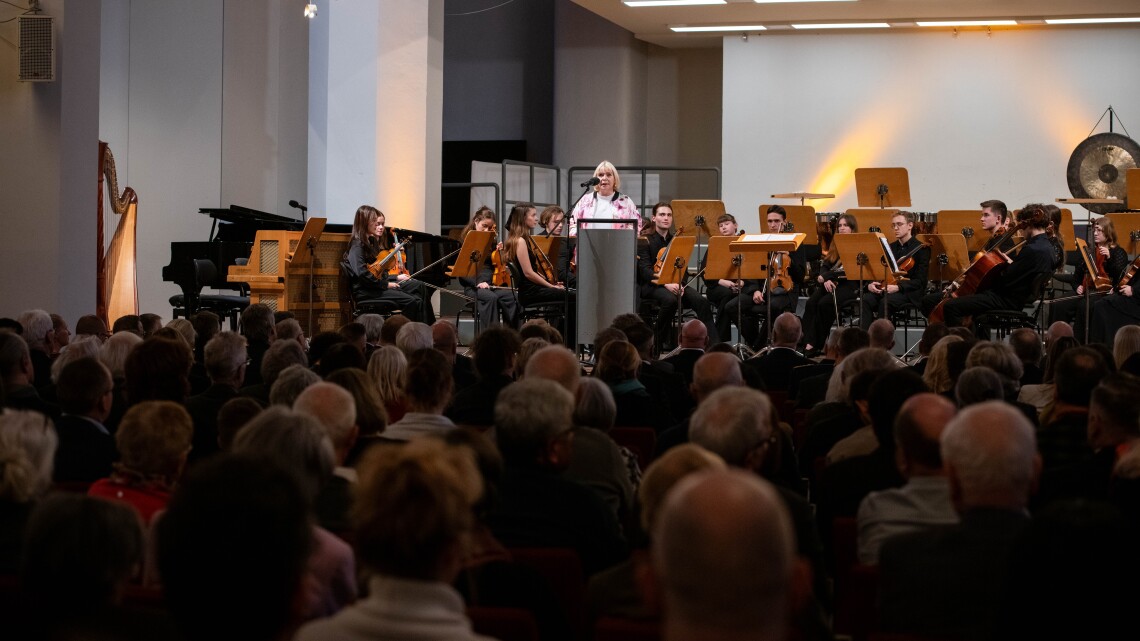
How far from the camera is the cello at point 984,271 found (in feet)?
31.8

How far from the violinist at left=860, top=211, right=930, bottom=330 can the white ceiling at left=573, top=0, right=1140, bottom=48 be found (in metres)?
3.81

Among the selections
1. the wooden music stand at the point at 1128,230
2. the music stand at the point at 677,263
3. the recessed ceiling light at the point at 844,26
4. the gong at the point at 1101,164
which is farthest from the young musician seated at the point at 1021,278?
the recessed ceiling light at the point at 844,26

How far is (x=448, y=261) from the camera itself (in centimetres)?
1147

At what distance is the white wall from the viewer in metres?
14.6

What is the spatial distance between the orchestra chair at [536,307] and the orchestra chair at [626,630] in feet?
27.8

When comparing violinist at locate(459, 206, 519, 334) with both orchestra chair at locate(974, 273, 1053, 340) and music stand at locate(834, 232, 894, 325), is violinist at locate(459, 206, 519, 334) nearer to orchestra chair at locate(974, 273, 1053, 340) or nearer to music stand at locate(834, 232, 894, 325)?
music stand at locate(834, 232, 894, 325)

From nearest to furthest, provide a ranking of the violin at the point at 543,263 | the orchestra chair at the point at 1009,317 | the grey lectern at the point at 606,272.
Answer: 1. the grey lectern at the point at 606,272
2. the orchestra chair at the point at 1009,317
3. the violin at the point at 543,263

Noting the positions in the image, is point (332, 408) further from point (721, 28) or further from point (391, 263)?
point (721, 28)

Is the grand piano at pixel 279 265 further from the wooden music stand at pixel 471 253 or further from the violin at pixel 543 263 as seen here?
the violin at pixel 543 263

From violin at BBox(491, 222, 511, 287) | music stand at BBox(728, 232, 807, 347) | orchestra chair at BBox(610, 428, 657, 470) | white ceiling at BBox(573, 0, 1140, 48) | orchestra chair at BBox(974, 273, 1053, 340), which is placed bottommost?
orchestra chair at BBox(610, 428, 657, 470)

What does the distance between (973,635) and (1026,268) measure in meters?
7.66

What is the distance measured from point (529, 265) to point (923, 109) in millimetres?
6529

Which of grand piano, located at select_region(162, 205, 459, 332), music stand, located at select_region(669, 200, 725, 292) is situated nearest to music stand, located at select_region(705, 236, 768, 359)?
music stand, located at select_region(669, 200, 725, 292)

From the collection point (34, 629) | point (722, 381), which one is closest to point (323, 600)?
point (34, 629)
